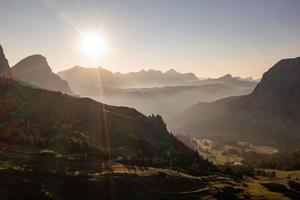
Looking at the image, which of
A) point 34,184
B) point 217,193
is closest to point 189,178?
point 217,193

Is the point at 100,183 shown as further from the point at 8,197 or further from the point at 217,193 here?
the point at 217,193

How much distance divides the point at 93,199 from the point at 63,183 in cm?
1316

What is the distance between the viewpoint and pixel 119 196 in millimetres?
155875

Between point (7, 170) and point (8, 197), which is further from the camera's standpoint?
point (7, 170)

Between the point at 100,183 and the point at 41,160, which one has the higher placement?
the point at 41,160

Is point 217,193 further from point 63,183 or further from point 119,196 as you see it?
point 63,183

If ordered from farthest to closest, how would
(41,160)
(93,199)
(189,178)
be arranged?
(189,178)
(41,160)
(93,199)

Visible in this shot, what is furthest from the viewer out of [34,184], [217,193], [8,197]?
[217,193]

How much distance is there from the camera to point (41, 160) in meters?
167

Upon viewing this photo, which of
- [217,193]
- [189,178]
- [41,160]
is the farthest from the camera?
[189,178]

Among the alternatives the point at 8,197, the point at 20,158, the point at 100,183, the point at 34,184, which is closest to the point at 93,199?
the point at 100,183

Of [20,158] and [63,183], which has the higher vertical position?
[20,158]

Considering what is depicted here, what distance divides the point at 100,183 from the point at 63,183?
14.8 meters

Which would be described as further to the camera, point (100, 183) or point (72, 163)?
point (72, 163)
